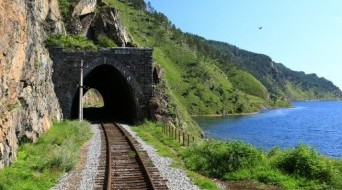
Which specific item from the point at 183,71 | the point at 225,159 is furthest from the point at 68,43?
the point at 183,71

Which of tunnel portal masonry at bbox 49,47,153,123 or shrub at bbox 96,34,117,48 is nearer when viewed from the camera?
tunnel portal masonry at bbox 49,47,153,123

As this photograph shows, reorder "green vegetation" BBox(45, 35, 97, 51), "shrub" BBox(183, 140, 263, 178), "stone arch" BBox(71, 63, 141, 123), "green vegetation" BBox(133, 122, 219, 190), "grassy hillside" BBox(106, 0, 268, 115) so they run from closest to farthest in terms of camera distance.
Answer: "green vegetation" BBox(133, 122, 219, 190) < "shrub" BBox(183, 140, 263, 178) < "green vegetation" BBox(45, 35, 97, 51) < "stone arch" BBox(71, 63, 141, 123) < "grassy hillside" BBox(106, 0, 268, 115)

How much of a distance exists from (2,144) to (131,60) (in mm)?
26985

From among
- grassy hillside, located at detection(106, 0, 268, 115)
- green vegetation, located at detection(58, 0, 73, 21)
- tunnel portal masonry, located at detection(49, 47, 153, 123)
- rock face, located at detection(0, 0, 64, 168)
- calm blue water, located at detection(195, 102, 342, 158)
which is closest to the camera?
rock face, located at detection(0, 0, 64, 168)

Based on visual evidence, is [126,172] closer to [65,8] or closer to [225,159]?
[225,159]

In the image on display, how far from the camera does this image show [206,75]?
6831 inches

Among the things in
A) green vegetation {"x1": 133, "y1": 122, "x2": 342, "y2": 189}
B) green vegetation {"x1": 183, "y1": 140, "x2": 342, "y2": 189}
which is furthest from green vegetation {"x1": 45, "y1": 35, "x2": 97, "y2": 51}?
green vegetation {"x1": 183, "y1": 140, "x2": 342, "y2": 189}

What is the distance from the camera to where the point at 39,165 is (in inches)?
694

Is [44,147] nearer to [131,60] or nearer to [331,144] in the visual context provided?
[131,60]

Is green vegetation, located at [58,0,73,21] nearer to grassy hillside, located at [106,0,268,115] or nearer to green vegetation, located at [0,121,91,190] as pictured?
green vegetation, located at [0,121,91,190]

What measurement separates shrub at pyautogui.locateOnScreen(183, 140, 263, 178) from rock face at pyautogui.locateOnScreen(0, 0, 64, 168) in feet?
25.8

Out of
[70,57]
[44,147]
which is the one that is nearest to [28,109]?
[44,147]

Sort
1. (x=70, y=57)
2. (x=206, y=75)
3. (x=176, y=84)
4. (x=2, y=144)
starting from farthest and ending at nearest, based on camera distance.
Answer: (x=206, y=75), (x=176, y=84), (x=70, y=57), (x=2, y=144)

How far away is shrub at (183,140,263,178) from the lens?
17.7m
